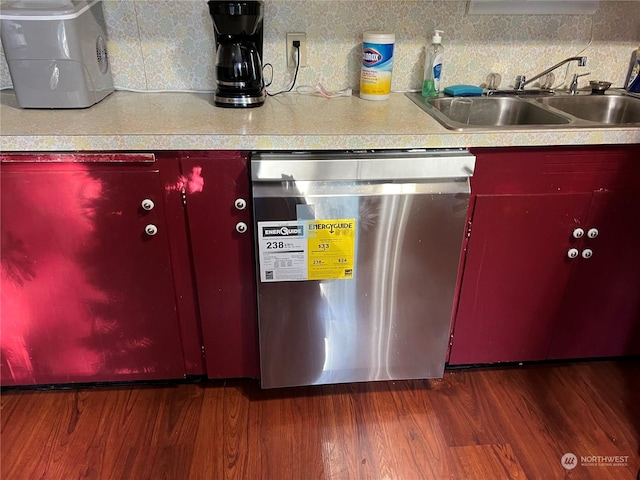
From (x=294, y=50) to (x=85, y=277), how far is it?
98 cm

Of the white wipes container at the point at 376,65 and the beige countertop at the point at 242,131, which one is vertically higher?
the white wipes container at the point at 376,65

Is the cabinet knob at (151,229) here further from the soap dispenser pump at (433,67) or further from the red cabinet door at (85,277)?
the soap dispenser pump at (433,67)

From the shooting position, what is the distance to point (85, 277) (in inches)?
55.4

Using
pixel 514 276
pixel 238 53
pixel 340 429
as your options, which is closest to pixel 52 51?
pixel 238 53

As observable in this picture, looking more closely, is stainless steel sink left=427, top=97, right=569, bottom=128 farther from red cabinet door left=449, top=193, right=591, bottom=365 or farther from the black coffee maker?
the black coffee maker

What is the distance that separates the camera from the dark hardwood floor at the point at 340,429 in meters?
1.41

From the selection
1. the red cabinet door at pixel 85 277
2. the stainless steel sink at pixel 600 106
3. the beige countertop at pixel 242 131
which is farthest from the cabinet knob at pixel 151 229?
the stainless steel sink at pixel 600 106

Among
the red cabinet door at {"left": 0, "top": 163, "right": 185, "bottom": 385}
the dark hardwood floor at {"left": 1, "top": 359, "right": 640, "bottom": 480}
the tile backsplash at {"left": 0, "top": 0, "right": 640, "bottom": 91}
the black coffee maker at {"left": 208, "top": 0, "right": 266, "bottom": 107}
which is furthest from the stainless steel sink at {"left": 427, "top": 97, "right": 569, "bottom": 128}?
the red cabinet door at {"left": 0, "top": 163, "right": 185, "bottom": 385}

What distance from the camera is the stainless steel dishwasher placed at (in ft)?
4.19

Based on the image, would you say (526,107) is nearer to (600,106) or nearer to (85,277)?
(600,106)

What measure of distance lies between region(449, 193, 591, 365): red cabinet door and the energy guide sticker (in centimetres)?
39

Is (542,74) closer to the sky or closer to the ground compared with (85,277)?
closer to the sky

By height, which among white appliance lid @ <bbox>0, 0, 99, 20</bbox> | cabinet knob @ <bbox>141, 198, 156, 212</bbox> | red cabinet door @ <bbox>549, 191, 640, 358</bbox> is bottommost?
red cabinet door @ <bbox>549, 191, 640, 358</bbox>

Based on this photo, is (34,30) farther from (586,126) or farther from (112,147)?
(586,126)
